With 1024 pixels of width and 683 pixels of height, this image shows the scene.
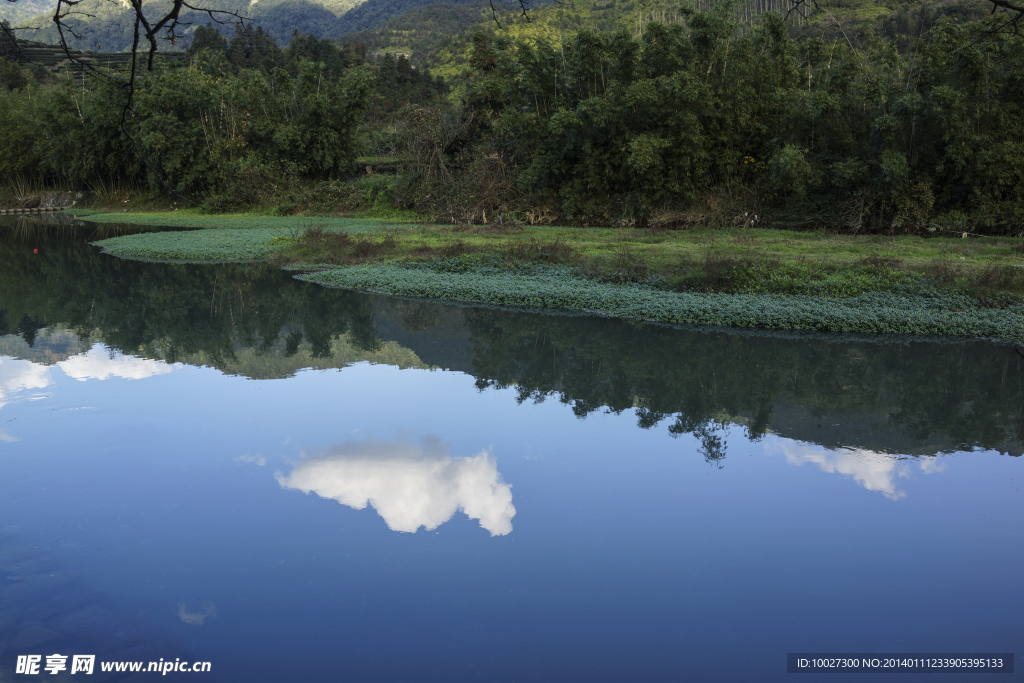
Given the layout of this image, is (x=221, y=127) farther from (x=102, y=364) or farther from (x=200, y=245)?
(x=102, y=364)

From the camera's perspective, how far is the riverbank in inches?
397

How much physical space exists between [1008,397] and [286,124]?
28667 mm

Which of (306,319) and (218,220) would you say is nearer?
(306,319)

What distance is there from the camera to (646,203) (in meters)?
19.6

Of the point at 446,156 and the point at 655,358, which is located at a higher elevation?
the point at 446,156

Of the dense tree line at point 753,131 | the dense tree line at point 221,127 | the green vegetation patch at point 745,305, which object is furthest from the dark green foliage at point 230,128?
the green vegetation patch at point 745,305

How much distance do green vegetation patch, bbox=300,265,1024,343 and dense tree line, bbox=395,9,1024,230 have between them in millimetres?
6669

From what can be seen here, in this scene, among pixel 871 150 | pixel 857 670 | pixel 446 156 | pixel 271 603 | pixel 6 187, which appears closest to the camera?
pixel 857 670

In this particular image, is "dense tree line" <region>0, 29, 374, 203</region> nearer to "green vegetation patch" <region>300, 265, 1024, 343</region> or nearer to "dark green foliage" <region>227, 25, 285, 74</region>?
"dark green foliage" <region>227, 25, 285, 74</region>

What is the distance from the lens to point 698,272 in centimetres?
1188

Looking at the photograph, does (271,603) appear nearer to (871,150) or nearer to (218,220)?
(871,150)

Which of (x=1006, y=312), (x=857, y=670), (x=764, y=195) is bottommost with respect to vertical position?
(x=857, y=670)

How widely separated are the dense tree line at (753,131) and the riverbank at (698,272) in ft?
5.13

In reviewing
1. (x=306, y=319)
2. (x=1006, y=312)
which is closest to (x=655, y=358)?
(x=1006, y=312)
